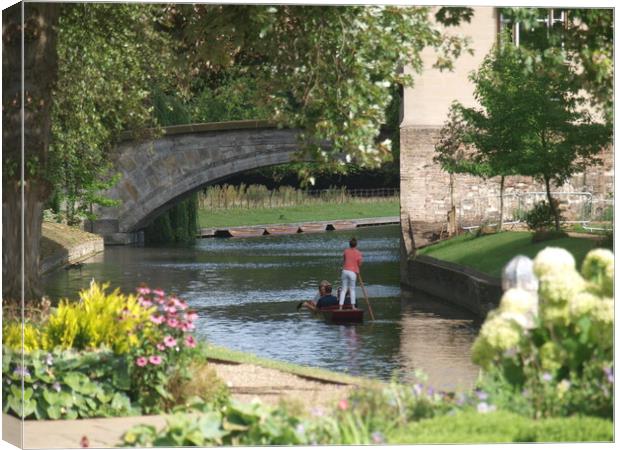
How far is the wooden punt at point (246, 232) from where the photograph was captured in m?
23.4

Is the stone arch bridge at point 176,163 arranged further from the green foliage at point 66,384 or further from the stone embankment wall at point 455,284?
→ the green foliage at point 66,384

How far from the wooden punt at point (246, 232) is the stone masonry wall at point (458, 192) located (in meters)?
2.57

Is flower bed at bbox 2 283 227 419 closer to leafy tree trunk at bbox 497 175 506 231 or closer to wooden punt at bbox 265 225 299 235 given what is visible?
leafy tree trunk at bbox 497 175 506 231

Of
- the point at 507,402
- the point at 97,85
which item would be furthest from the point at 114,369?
the point at 97,85

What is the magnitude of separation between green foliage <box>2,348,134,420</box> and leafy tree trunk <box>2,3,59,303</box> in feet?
2.38

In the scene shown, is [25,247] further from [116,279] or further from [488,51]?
[488,51]

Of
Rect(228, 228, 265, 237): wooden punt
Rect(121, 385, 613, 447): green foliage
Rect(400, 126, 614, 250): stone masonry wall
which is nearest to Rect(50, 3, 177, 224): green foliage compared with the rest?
Rect(228, 228, 265, 237): wooden punt

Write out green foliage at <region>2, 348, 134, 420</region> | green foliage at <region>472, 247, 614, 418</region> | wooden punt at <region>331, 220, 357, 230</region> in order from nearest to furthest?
green foliage at <region>472, 247, 614, 418</region>, green foliage at <region>2, 348, 134, 420</region>, wooden punt at <region>331, 220, 357, 230</region>

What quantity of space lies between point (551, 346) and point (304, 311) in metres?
7.16

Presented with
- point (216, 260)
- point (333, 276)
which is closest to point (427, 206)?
point (333, 276)

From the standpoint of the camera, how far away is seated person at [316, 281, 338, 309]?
1955cm

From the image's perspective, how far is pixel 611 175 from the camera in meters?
15.8

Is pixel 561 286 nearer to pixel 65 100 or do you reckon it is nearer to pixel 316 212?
pixel 316 212

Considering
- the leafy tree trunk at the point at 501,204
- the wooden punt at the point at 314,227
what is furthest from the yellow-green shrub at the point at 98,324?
the wooden punt at the point at 314,227
